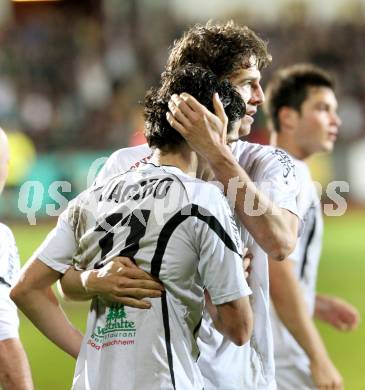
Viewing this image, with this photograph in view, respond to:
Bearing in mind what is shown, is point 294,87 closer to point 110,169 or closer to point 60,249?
point 110,169

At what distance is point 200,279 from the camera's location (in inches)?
112

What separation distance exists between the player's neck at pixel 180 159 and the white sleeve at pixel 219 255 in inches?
7.2

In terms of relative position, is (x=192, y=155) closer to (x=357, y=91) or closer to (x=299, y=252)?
(x=299, y=252)

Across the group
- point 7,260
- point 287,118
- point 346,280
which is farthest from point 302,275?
point 346,280

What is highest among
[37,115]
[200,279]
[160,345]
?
[37,115]

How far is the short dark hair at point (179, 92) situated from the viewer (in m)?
2.92

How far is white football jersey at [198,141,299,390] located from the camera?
3.25 metres

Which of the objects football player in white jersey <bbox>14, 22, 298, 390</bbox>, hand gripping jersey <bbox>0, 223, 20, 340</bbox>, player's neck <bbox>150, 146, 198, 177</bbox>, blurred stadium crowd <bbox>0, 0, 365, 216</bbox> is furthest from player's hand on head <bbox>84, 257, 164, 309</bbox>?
blurred stadium crowd <bbox>0, 0, 365, 216</bbox>

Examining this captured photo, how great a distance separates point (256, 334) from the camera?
3309 mm

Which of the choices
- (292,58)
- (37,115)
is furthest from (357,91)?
(37,115)

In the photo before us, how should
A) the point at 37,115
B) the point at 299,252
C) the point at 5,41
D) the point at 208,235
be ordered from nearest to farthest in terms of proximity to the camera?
the point at 208,235 → the point at 299,252 → the point at 37,115 → the point at 5,41

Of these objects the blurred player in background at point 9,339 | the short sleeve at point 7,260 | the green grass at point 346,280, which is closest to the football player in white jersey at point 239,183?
the blurred player in background at point 9,339

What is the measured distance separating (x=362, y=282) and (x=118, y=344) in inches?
376

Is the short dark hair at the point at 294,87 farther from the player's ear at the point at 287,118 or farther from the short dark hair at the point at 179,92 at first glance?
the short dark hair at the point at 179,92
